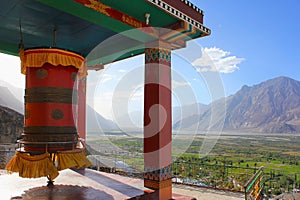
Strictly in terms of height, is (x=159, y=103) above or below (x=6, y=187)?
above

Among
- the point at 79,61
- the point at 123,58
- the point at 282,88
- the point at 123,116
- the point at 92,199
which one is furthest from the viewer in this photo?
the point at 282,88

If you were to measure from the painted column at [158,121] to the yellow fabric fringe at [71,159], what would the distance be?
1196mm

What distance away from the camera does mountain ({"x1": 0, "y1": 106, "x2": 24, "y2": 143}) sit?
16.2m

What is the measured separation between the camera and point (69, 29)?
5.05 metres

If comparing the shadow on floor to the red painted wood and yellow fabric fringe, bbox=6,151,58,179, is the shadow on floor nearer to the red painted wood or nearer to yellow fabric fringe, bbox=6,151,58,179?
yellow fabric fringe, bbox=6,151,58,179

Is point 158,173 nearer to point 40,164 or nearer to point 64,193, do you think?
point 64,193

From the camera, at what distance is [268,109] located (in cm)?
13750

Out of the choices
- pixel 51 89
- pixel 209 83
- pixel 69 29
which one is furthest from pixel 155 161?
pixel 69 29

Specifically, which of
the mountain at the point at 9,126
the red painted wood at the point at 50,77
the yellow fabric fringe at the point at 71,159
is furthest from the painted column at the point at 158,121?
the mountain at the point at 9,126

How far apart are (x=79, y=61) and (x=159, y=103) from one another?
1692 millimetres

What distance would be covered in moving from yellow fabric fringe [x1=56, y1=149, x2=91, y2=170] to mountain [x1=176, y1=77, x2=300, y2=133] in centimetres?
10652

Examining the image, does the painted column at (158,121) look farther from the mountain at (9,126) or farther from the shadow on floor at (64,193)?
the mountain at (9,126)

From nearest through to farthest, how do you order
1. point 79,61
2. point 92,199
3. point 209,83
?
point 92,199, point 79,61, point 209,83

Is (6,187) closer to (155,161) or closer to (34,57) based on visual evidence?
(34,57)
